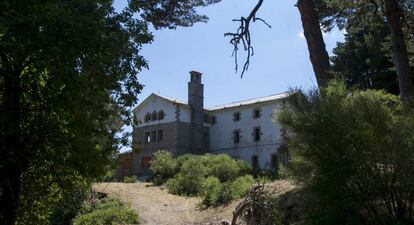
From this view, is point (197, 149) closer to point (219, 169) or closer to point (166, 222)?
point (219, 169)

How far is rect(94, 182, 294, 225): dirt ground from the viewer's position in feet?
55.8

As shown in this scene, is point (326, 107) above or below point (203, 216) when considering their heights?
above

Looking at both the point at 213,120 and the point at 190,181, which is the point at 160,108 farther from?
the point at 190,181

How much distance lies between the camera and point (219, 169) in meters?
27.9

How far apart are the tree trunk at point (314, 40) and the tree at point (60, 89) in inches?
306

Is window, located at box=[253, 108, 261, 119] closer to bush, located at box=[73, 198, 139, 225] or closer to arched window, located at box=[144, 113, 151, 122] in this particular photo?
arched window, located at box=[144, 113, 151, 122]

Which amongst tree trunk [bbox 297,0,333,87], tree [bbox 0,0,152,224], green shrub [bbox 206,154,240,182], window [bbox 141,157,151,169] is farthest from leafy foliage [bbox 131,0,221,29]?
window [bbox 141,157,151,169]

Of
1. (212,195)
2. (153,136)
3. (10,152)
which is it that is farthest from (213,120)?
(10,152)

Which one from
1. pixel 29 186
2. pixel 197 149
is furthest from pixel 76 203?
pixel 197 149

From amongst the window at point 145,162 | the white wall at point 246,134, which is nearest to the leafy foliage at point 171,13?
the white wall at point 246,134

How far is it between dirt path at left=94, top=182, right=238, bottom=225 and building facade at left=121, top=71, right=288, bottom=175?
59.2 feet

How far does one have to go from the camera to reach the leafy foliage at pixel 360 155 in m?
7.96

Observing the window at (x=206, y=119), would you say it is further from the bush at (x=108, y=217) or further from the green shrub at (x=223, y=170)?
the bush at (x=108, y=217)

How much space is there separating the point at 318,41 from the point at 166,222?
336 inches
